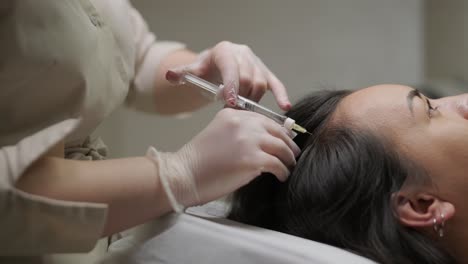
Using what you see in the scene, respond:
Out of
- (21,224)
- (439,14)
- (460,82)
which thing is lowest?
(460,82)

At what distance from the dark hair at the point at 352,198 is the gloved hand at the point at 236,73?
0.14m

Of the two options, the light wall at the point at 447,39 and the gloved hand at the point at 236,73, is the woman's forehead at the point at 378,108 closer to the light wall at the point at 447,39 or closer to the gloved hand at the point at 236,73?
the gloved hand at the point at 236,73

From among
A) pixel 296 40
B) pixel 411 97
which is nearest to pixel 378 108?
pixel 411 97

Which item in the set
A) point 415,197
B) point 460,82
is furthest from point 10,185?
point 460,82

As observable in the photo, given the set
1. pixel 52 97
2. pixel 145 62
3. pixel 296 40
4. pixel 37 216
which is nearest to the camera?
pixel 37 216

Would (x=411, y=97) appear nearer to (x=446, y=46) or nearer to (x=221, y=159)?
(x=221, y=159)

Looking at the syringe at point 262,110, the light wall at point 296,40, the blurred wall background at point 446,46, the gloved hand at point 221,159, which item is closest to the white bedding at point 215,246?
the gloved hand at point 221,159

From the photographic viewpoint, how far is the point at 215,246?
71 centimetres

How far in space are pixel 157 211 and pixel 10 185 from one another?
189 millimetres

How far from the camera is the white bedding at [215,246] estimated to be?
68cm

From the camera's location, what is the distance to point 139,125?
181cm

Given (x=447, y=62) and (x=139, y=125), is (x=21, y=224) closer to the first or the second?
(x=139, y=125)

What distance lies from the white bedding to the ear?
4.7 inches

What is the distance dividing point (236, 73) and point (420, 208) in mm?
347
